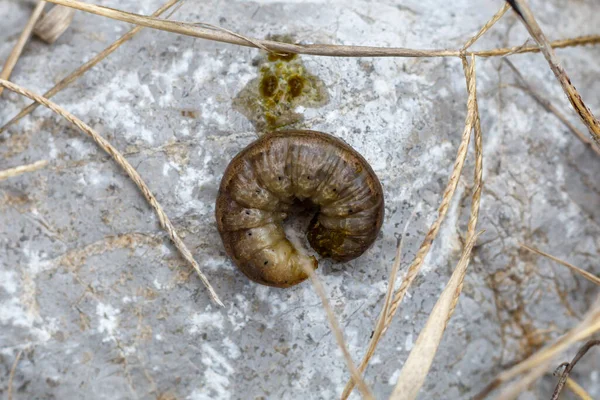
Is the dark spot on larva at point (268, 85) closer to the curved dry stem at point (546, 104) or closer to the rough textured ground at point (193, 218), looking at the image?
the rough textured ground at point (193, 218)

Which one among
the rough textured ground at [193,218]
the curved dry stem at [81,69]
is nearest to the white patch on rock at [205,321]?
the rough textured ground at [193,218]

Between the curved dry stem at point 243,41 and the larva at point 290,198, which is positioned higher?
the curved dry stem at point 243,41

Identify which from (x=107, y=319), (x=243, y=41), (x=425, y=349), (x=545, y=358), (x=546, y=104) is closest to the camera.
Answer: (x=545, y=358)

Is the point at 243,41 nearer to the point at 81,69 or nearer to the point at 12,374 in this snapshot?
the point at 81,69

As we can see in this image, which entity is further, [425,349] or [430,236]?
[430,236]

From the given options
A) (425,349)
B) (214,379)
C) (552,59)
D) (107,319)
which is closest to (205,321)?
(214,379)

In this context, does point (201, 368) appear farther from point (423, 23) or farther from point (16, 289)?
point (423, 23)
